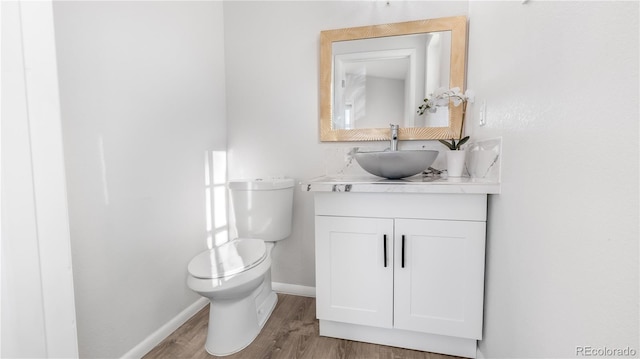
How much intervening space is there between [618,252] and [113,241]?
166 centimetres

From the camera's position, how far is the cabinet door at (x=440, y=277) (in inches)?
48.1

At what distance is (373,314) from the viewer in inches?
52.8

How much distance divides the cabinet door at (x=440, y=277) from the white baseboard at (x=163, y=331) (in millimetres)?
1242

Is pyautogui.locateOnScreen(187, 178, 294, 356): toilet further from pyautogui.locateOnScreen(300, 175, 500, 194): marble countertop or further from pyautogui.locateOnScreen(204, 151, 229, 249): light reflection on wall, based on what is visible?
pyautogui.locateOnScreen(300, 175, 500, 194): marble countertop

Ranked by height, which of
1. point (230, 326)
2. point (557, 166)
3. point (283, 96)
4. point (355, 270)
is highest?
point (283, 96)

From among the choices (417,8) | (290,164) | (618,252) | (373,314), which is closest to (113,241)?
(290,164)

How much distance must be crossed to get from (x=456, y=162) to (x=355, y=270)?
0.79 meters

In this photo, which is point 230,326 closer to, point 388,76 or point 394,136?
point 394,136

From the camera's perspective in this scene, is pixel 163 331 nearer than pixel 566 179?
No

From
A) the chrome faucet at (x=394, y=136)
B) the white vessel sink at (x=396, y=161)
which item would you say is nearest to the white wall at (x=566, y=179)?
the white vessel sink at (x=396, y=161)

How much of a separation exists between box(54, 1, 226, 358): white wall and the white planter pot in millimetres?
1517

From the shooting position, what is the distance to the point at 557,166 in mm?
704

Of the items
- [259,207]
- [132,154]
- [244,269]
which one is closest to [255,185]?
[259,207]

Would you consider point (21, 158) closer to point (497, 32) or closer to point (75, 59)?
point (75, 59)
